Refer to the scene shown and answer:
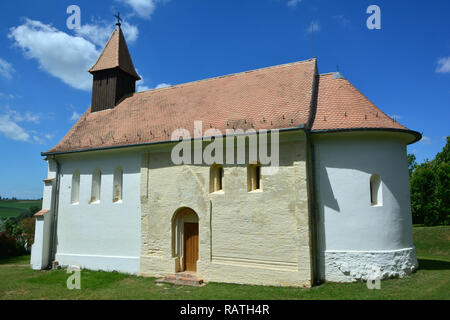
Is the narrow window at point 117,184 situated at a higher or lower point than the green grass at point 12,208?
higher

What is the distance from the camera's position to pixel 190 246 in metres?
13.2

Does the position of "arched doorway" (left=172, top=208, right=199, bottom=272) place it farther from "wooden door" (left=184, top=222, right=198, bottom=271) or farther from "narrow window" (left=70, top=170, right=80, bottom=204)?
"narrow window" (left=70, top=170, right=80, bottom=204)

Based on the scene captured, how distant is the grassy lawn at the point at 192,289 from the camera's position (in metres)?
9.62

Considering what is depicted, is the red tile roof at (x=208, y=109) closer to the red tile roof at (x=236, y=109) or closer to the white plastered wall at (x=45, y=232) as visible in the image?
the red tile roof at (x=236, y=109)

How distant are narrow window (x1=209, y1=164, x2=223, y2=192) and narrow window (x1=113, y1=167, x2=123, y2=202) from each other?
500cm

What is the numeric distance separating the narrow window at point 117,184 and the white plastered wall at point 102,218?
0.18 m

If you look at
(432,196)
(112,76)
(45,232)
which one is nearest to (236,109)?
(112,76)

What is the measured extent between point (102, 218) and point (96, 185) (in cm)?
181

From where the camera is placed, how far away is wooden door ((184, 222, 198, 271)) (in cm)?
1304

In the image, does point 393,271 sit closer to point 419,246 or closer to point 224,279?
point 224,279

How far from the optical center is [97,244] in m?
14.8

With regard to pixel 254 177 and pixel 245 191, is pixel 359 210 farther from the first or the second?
pixel 245 191

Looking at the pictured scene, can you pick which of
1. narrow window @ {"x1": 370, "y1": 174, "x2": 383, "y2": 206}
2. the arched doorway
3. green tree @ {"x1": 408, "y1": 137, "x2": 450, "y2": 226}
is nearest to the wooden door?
the arched doorway

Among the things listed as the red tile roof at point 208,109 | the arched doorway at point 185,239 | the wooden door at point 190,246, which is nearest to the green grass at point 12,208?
the red tile roof at point 208,109
